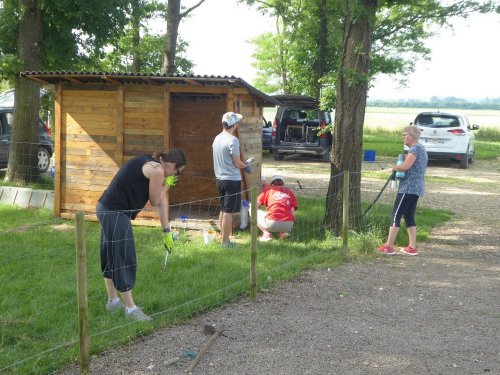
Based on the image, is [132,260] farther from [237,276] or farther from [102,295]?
[237,276]

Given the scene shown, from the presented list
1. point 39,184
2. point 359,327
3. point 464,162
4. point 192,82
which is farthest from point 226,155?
point 464,162

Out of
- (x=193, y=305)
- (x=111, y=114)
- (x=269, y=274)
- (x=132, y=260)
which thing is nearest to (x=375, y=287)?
(x=269, y=274)

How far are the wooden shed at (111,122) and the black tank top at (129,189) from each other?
4173 millimetres

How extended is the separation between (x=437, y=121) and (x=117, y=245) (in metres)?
16.5

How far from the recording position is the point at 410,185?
8.32m

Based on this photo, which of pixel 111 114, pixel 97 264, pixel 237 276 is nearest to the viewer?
pixel 237 276

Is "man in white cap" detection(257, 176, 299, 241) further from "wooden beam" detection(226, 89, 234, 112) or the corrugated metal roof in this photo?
the corrugated metal roof

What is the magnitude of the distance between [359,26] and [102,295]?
5390 millimetres

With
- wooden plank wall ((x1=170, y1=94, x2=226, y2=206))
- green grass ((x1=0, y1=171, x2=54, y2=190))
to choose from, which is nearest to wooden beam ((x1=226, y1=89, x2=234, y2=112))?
wooden plank wall ((x1=170, y1=94, x2=226, y2=206))

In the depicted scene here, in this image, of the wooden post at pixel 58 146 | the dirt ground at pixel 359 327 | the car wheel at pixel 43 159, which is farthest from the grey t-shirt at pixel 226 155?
the car wheel at pixel 43 159

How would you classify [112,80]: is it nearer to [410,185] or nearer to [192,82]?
[192,82]

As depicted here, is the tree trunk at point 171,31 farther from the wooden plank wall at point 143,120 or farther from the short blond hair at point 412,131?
the short blond hair at point 412,131

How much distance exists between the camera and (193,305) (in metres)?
5.90

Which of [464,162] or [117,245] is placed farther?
[464,162]
